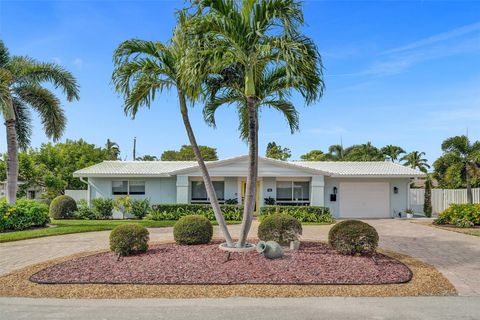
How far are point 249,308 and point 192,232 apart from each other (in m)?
4.66

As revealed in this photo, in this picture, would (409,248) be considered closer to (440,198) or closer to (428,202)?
(428,202)

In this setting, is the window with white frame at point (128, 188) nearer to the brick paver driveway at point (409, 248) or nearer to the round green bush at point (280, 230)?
the brick paver driveway at point (409, 248)

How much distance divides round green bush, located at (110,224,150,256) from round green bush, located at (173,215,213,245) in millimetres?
1219

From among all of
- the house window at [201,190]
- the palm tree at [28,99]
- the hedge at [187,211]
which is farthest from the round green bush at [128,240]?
the house window at [201,190]

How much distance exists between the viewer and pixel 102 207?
21.4 metres

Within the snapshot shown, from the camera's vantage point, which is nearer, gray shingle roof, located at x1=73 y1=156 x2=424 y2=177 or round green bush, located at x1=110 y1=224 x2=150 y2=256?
round green bush, located at x1=110 y1=224 x2=150 y2=256

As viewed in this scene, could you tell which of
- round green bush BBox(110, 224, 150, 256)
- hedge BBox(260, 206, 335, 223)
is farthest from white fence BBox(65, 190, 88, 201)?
round green bush BBox(110, 224, 150, 256)

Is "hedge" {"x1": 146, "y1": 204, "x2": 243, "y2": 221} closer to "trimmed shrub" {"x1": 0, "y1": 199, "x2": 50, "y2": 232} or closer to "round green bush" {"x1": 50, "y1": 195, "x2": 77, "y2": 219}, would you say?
"round green bush" {"x1": 50, "y1": 195, "x2": 77, "y2": 219}

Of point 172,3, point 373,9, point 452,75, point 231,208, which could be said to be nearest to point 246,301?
point 172,3

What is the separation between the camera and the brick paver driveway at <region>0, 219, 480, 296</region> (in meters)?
8.22

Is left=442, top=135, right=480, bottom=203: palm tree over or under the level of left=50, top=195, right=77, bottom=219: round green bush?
over

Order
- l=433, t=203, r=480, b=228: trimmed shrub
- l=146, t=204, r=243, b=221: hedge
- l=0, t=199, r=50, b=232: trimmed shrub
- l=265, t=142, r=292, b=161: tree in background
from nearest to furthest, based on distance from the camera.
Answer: l=0, t=199, r=50, b=232: trimmed shrub < l=433, t=203, r=480, b=228: trimmed shrub < l=146, t=204, r=243, b=221: hedge < l=265, t=142, r=292, b=161: tree in background

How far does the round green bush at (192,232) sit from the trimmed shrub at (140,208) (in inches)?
465

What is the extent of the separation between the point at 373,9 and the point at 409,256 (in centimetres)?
700
